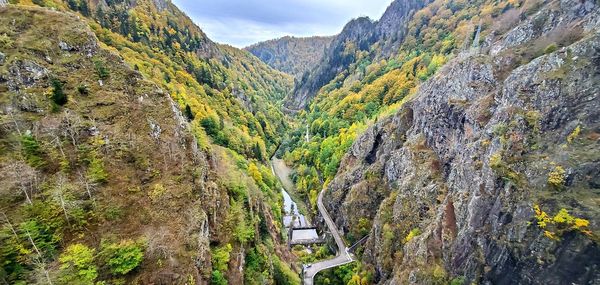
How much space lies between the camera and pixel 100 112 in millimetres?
34750

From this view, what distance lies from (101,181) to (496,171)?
4330 centimetres

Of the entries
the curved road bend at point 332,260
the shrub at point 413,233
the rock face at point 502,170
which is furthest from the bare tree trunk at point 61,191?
the shrub at point 413,233

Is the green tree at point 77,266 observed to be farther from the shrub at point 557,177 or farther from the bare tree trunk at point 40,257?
the shrub at point 557,177

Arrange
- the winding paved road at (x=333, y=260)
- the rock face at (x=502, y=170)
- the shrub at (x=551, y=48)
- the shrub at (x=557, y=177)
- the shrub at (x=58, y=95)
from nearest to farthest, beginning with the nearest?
the rock face at (x=502, y=170)
the shrub at (x=557, y=177)
the shrub at (x=58, y=95)
the shrub at (x=551, y=48)
the winding paved road at (x=333, y=260)

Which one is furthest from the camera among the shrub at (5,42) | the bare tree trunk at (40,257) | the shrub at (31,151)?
the shrub at (5,42)

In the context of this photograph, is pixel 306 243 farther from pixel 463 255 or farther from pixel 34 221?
pixel 34 221

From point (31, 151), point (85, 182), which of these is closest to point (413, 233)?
point (85, 182)

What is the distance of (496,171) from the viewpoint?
118 ft

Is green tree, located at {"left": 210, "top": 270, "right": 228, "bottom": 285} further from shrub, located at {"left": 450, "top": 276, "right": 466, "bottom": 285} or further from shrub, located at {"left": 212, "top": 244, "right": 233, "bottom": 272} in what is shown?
shrub, located at {"left": 450, "top": 276, "right": 466, "bottom": 285}

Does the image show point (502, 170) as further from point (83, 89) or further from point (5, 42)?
point (5, 42)

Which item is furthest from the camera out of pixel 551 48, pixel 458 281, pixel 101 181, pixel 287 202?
pixel 287 202

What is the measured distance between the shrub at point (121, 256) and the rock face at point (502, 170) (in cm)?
3444

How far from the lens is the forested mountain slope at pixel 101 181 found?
2469 cm

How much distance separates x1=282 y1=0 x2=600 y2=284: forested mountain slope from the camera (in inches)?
1150
